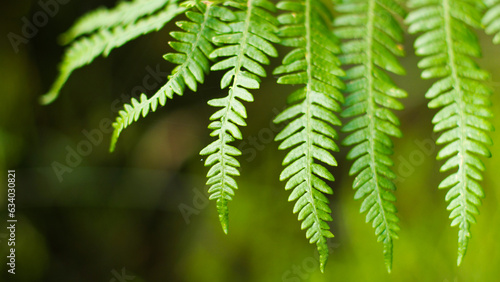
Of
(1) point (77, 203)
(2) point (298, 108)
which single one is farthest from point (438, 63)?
(1) point (77, 203)

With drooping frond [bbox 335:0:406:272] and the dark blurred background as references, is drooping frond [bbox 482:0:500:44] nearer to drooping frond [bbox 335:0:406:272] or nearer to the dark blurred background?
drooping frond [bbox 335:0:406:272]

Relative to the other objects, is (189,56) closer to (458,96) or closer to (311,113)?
(311,113)

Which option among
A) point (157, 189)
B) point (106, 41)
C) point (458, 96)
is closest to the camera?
point (458, 96)

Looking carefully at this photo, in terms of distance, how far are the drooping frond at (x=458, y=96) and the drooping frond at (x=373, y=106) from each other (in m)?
0.07

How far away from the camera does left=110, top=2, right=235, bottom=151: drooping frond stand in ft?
2.70

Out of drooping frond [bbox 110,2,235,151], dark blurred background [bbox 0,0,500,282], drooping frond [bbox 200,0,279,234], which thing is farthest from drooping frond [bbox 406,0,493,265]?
dark blurred background [bbox 0,0,500,282]

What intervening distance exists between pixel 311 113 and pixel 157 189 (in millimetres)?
1597

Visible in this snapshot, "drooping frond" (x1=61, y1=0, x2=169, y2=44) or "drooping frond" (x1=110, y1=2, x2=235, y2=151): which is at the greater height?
"drooping frond" (x1=61, y1=0, x2=169, y2=44)

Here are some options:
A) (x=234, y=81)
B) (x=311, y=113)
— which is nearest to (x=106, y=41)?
(x=234, y=81)

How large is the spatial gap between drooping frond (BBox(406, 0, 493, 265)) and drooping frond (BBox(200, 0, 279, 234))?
1.13 feet

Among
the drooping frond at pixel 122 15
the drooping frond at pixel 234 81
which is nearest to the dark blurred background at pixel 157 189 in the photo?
the drooping frond at pixel 122 15

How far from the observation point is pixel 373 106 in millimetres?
831

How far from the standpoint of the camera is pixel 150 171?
87.6 inches

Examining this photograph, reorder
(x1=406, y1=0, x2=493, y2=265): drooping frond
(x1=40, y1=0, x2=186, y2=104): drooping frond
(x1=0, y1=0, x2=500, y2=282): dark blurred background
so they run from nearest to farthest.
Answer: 1. (x1=406, y1=0, x2=493, y2=265): drooping frond
2. (x1=40, y1=0, x2=186, y2=104): drooping frond
3. (x1=0, y1=0, x2=500, y2=282): dark blurred background
